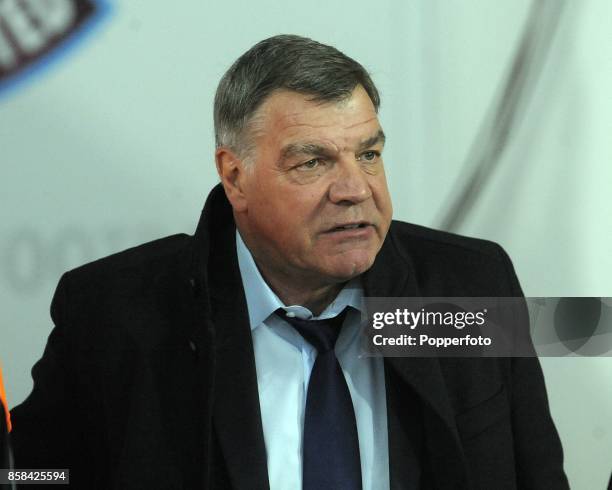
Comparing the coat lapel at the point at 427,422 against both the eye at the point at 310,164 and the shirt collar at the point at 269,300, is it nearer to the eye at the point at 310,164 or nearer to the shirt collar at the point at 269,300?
the shirt collar at the point at 269,300

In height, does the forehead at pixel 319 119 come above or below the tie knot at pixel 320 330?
above

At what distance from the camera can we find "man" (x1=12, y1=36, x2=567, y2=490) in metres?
1.09

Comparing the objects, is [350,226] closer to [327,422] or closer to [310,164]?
[310,164]

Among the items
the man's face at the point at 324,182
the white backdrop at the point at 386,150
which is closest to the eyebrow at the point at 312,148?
the man's face at the point at 324,182

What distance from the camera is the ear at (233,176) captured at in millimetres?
1162

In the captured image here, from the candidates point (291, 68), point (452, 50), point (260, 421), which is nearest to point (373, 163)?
point (291, 68)

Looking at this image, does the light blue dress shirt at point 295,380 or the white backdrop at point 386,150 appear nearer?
the light blue dress shirt at point 295,380

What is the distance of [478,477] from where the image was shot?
111 centimetres

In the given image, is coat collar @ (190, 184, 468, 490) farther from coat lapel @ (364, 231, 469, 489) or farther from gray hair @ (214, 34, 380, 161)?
gray hair @ (214, 34, 380, 161)

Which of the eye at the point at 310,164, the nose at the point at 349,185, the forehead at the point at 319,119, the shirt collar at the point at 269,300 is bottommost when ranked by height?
the shirt collar at the point at 269,300

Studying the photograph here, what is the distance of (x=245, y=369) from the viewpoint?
3.67 ft

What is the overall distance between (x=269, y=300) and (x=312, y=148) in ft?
0.61

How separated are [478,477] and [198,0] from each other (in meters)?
0.74

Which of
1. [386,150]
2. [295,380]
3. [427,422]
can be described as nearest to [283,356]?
[295,380]
